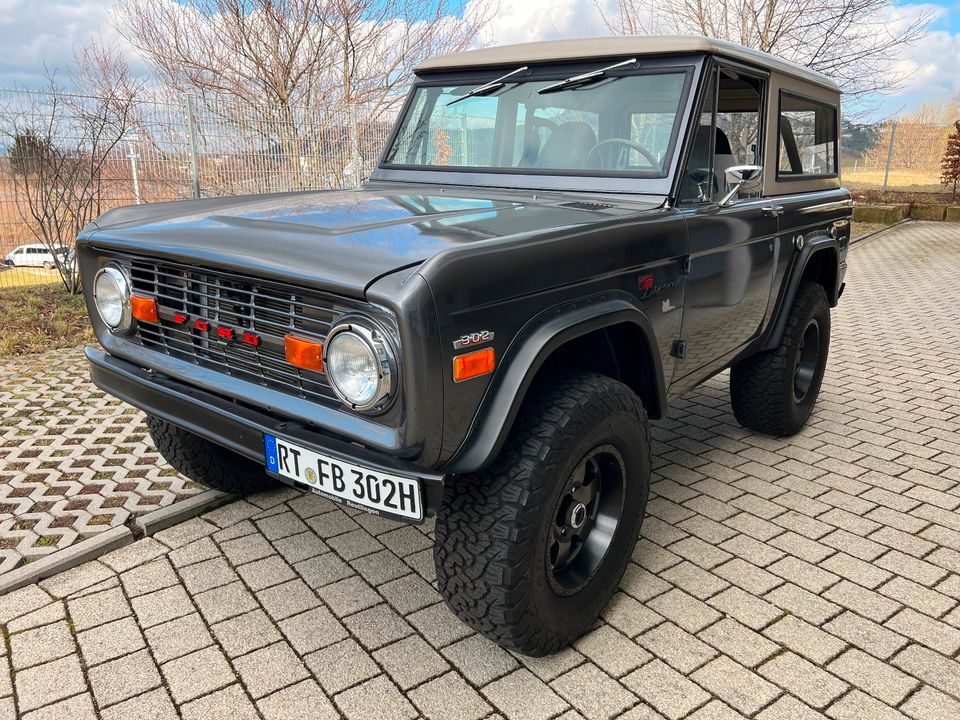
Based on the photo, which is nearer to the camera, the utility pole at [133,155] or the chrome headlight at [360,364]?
the chrome headlight at [360,364]

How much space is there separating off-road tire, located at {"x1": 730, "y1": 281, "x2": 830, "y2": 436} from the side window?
84 centimetres

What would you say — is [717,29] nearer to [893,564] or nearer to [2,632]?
[893,564]

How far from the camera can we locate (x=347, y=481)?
1996mm

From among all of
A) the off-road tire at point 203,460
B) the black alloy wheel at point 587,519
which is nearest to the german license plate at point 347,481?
the black alloy wheel at point 587,519

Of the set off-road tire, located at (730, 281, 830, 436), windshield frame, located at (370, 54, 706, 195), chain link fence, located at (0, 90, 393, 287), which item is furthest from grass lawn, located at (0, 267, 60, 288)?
off-road tire, located at (730, 281, 830, 436)

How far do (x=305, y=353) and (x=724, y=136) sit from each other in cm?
231

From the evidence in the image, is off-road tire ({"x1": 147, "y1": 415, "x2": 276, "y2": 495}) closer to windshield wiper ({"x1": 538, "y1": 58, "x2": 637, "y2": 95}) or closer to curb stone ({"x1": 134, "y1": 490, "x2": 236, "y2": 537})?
curb stone ({"x1": 134, "y1": 490, "x2": 236, "y2": 537})

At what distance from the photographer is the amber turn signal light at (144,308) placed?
2.49m

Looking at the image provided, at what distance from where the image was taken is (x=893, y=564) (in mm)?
2949

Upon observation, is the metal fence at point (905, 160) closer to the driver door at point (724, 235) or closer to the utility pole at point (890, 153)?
the utility pole at point (890, 153)

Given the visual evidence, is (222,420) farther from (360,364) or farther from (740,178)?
(740,178)

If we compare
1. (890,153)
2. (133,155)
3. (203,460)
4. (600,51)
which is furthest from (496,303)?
(890,153)

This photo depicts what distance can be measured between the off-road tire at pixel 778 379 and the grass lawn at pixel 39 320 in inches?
206

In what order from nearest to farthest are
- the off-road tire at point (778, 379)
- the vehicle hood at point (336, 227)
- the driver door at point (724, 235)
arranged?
the vehicle hood at point (336, 227) → the driver door at point (724, 235) → the off-road tire at point (778, 379)
